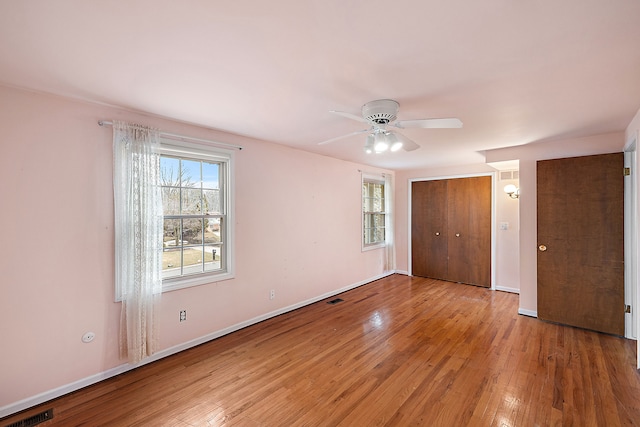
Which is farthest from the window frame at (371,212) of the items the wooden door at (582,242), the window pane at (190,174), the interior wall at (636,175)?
the interior wall at (636,175)

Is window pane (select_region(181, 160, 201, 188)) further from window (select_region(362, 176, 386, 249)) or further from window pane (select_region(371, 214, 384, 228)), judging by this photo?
window pane (select_region(371, 214, 384, 228))

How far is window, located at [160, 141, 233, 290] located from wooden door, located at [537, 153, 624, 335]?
13.4ft

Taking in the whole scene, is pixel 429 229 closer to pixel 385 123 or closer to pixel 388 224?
pixel 388 224

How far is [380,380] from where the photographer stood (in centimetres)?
250

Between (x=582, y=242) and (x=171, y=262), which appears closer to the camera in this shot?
(x=171, y=262)

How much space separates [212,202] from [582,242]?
455cm

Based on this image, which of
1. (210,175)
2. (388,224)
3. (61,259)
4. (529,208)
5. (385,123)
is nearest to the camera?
(61,259)

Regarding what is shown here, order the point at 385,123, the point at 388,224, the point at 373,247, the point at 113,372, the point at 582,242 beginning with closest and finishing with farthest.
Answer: the point at 385,123, the point at 113,372, the point at 582,242, the point at 373,247, the point at 388,224

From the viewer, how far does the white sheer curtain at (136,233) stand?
8.40ft

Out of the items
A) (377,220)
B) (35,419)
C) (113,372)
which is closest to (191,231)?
(113,372)

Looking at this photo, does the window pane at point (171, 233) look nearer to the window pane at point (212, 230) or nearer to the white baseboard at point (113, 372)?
the window pane at point (212, 230)

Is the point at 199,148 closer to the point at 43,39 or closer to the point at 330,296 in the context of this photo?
the point at 43,39

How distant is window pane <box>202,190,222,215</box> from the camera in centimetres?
334

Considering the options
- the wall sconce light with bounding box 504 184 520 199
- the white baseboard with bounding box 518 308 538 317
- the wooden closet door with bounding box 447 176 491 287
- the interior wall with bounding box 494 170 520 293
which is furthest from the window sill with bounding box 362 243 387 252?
the white baseboard with bounding box 518 308 538 317
